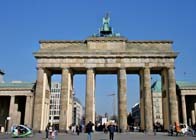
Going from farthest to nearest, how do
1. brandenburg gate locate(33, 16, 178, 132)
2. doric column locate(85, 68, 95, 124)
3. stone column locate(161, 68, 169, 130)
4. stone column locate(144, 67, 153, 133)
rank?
stone column locate(161, 68, 169, 130) < brandenburg gate locate(33, 16, 178, 132) < doric column locate(85, 68, 95, 124) < stone column locate(144, 67, 153, 133)

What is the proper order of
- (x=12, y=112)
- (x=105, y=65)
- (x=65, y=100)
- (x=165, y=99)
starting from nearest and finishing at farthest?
(x=65, y=100), (x=105, y=65), (x=165, y=99), (x=12, y=112)

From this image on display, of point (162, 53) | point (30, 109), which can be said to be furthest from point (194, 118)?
point (30, 109)

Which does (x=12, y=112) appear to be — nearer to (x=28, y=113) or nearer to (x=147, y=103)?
(x=28, y=113)

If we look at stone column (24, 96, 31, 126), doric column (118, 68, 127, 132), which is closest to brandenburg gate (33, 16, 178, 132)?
doric column (118, 68, 127, 132)

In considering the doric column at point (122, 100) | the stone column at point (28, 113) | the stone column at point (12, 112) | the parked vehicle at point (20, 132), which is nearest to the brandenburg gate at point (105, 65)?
the doric column at point (122, 100)

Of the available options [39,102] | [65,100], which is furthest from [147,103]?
[39,102]

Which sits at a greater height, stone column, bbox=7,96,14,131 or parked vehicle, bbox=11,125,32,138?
stone column, bbox=7,96,14,131

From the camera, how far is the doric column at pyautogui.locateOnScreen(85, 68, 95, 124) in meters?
44.9

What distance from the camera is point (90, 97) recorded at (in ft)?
149

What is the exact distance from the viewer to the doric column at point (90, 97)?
44875 mm

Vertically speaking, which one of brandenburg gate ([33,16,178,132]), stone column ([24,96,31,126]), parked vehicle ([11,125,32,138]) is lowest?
parked vehicle ([11,125,32,138])

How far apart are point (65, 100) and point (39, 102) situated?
4567 millimetres

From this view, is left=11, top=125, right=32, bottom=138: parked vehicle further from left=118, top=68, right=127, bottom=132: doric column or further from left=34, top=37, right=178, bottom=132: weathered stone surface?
left=118, top=68, right=127, bottom=132: doric column

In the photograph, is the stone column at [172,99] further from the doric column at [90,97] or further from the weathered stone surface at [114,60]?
the doric column at [90,97]
